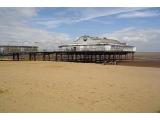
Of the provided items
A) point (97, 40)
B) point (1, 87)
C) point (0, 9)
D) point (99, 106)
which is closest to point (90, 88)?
point (99, 106)

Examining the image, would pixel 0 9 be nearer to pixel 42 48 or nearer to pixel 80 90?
pixel 80 90

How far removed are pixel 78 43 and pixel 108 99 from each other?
21254 mm

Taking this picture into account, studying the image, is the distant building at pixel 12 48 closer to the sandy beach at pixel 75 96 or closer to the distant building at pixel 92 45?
the distant building at pixel 92 45

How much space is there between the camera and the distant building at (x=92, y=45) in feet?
82.4

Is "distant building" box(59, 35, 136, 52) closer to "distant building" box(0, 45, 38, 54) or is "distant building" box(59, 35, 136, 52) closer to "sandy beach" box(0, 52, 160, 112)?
"distant building" box(0, 45, 38, 54)

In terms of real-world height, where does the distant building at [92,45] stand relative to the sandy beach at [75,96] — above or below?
above

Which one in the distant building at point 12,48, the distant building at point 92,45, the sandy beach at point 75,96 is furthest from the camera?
the distant building at point 12,48

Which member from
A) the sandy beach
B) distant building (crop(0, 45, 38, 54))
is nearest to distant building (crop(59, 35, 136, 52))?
distant building (crop(0, 45, 38, 54))

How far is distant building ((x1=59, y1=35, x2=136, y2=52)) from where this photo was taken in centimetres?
2513

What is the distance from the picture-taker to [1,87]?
279 inches

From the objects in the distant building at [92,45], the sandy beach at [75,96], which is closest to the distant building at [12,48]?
the distant building at [92,45]

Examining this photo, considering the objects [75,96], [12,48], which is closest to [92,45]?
[12,48]

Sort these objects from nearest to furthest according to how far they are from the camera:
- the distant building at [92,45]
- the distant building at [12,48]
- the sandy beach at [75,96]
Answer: the sandy beach at [75,96], the distant building at [92,45], the distant building at [12,48]
